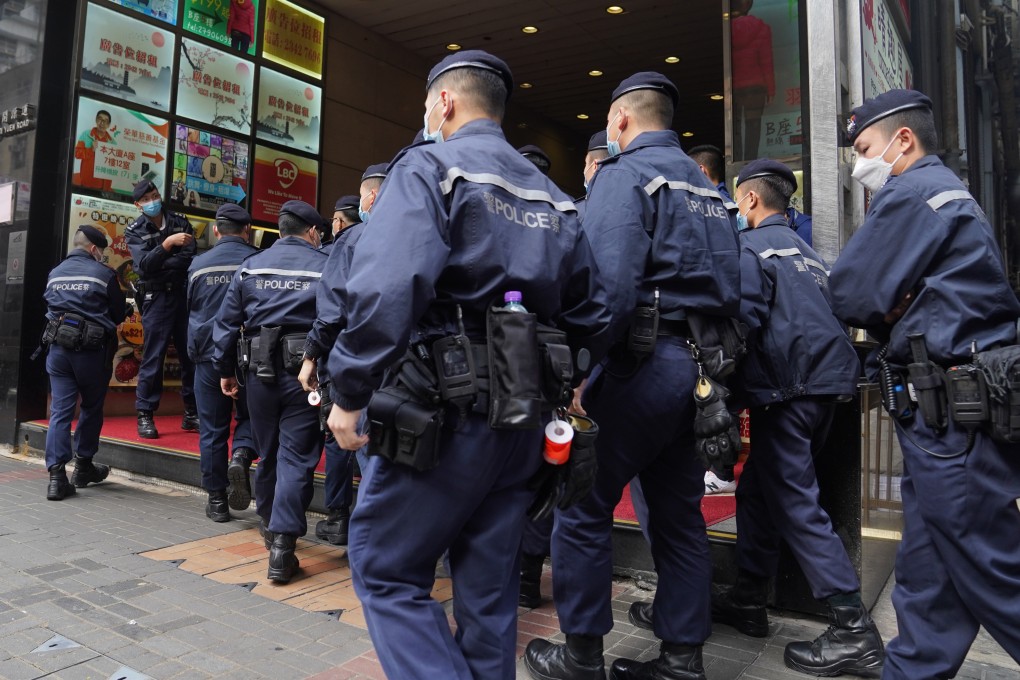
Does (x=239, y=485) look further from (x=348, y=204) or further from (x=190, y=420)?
(x=190, y=420)

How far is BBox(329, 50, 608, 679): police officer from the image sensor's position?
185cm

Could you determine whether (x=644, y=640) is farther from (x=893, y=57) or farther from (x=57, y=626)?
(x=893, y=57)

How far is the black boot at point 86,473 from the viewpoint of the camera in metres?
6.26

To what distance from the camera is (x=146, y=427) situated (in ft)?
23.5

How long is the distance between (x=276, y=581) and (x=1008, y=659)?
139 inches

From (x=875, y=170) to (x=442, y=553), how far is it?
205 cm

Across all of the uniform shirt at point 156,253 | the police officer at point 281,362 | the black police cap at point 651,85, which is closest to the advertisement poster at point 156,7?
the uniform shirt at point 156,253

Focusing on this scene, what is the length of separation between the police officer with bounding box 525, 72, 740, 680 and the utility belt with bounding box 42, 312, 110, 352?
15.6ft

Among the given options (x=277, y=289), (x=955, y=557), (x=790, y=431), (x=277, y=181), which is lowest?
(x=955, y=557)

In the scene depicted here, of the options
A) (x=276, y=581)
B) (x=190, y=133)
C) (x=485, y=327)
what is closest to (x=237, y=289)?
(x=276, y=581)

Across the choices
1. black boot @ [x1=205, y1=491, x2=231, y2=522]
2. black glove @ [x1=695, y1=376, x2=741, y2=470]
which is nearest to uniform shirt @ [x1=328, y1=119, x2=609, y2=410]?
black glove @ [x1=695, y1=376, x2=741, y2=470]

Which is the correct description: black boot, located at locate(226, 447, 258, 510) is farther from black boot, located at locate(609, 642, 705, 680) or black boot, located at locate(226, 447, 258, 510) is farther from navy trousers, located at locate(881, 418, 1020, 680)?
navy trousers, located at locate(881, 418, 1020, 680)

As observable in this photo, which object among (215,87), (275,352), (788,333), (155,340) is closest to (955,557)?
(788,333)

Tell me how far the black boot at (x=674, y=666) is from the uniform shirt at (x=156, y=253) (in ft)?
19.6
